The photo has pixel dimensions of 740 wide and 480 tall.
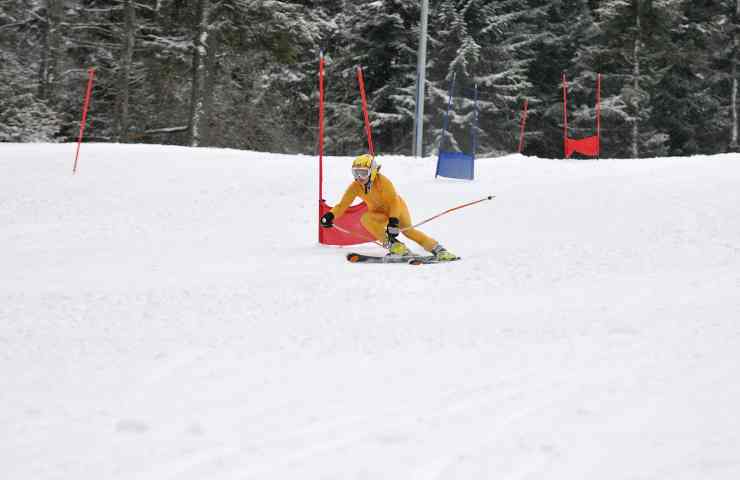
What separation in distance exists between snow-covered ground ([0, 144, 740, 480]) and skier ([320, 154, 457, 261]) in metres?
0.51

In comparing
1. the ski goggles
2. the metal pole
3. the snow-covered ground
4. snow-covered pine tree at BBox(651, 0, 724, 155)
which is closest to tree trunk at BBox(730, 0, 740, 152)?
snow-covered pine tree at BBox(651, 0, 724, 155)

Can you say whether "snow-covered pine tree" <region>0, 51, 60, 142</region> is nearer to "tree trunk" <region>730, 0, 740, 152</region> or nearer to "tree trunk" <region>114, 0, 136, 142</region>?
"tree trunk" <region>114, 0, 136, 142</region>

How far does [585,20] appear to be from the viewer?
30875mm

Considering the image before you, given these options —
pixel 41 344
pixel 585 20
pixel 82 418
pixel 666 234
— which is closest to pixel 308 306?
pixel 41 344

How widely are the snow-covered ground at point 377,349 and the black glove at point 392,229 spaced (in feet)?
2.25

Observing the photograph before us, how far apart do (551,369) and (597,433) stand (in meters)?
0.86

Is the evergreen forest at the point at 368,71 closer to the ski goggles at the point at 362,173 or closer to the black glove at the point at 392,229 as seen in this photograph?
the ski goggles at the point at 362,173

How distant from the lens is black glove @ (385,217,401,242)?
26.1ft

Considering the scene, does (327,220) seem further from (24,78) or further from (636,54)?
(636,54)

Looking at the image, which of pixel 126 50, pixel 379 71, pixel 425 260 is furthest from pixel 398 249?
pixel 379 71

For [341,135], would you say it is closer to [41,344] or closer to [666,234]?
[666,234]

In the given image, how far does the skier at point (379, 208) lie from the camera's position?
26.2 ft

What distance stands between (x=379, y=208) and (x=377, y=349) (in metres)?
3.89

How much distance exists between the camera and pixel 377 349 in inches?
182
